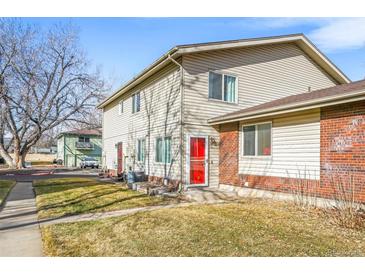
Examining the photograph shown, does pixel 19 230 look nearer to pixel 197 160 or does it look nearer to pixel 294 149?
pixel 197 160

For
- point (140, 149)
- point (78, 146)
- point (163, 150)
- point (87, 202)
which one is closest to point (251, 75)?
point (163, 150)

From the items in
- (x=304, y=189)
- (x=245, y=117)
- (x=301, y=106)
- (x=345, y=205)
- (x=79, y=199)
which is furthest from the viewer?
(x=245, y=117)

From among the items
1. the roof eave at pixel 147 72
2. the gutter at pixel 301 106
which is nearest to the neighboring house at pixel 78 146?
the roof eave at pixel 147 72

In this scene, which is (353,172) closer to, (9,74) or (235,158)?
(235,158)

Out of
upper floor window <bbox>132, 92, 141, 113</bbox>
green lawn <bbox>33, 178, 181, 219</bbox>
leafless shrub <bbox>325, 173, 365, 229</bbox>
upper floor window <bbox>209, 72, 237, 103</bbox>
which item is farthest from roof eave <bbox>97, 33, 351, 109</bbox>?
leafless shrub <bbox>325, 173, 365, 229</bbox>

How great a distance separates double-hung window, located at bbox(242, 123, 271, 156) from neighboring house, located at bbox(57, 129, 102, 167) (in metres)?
34.7

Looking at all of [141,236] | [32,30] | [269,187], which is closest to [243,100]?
[269,187]

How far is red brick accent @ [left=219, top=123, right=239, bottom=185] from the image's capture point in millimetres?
11773

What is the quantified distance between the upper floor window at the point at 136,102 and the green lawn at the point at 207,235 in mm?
9352

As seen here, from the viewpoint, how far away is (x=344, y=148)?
319 inches

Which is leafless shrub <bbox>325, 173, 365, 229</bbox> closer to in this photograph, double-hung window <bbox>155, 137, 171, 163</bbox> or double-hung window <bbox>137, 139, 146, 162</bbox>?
double-hung window <bbox>155, 137, 171, 163</bbox>

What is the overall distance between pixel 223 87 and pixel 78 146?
35100 mm

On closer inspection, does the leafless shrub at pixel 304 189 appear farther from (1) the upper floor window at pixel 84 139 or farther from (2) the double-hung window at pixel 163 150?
(1) the upper floor window at pixel 84 139

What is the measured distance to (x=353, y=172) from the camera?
784 centimetres
